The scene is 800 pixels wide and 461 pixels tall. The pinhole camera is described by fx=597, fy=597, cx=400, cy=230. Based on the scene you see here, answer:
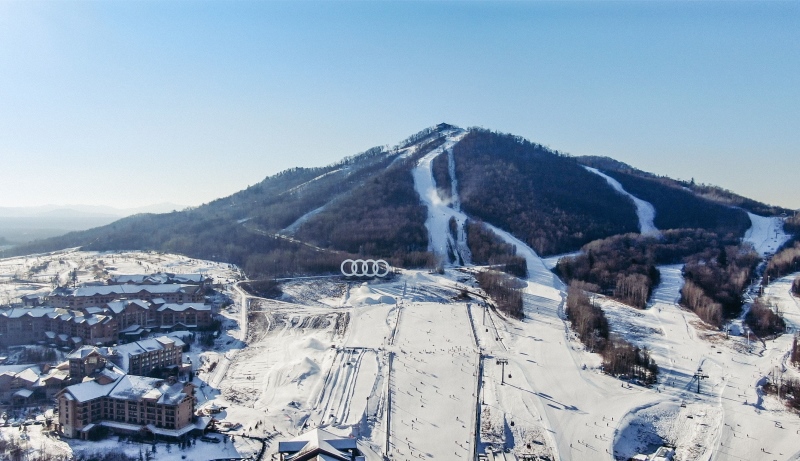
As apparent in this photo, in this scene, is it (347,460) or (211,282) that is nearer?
(347,460)

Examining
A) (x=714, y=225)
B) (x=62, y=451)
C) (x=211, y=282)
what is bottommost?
(x=62, y=451)

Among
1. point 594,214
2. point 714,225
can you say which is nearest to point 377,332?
point 594,214

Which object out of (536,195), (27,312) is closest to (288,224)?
(536,195)

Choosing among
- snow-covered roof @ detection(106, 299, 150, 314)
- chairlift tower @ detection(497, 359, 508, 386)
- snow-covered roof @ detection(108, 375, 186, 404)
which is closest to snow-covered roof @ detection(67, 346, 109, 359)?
snow-covered roof @ detection(108, 375, 186, 404)

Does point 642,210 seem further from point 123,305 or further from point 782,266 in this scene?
point 123,305

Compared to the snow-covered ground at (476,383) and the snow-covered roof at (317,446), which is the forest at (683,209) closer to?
the snow-covered ground at (476,383)

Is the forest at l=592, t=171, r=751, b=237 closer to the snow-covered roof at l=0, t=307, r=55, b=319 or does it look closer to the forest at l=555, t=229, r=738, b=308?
the forest at l=555, t=229, r=738, b=308

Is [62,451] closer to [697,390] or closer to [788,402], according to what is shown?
[697,390]
